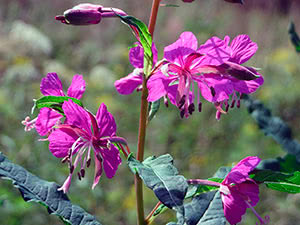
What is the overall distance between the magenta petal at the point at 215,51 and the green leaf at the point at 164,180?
0.22 m

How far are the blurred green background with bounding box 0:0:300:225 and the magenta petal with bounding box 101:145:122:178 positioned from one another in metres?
0.79

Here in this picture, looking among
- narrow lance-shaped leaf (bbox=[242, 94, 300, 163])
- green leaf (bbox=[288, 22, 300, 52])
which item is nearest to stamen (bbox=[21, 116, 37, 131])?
narrow lance-shaped leaf (bbox=[242, 94, 300, 163])

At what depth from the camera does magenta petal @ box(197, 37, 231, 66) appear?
2.56 feet

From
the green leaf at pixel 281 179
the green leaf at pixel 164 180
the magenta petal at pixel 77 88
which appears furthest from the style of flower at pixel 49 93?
the green leaf at pixel 281 179

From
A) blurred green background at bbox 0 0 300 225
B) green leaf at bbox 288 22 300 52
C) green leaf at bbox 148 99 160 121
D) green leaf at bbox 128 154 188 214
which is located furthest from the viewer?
blurred green background at bbox 0 0 300 225

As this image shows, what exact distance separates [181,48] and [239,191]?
338 millimetres

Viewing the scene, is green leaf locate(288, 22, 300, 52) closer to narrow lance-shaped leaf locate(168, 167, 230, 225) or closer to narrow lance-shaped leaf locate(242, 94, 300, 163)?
narrow lance-shaped leaf locate(242, 94, 300, 163)

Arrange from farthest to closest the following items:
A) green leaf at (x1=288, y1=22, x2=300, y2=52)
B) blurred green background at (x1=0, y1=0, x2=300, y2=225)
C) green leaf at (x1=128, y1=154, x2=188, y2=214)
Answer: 1. blurred green background at (x1=0, y1=0, x2=300, y2=225)
2. green leaf at (x1=288, y1=22, x2=300, y2=52)
3. green leaf at (x1=128, y1=154, x2=188, y2=214)

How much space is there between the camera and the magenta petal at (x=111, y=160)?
2.68 feet

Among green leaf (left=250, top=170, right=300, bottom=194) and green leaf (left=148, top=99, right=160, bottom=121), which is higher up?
green leaf (left=148, top=99, right=160, bottom=121)

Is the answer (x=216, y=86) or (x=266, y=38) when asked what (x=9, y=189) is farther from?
(x=266, y=38)

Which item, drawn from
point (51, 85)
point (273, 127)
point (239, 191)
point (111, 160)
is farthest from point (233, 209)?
point (273, 127)

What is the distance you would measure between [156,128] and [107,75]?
2.38ft

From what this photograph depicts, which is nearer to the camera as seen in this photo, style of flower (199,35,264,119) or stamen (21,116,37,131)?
style of flower (199,35,264,119)
